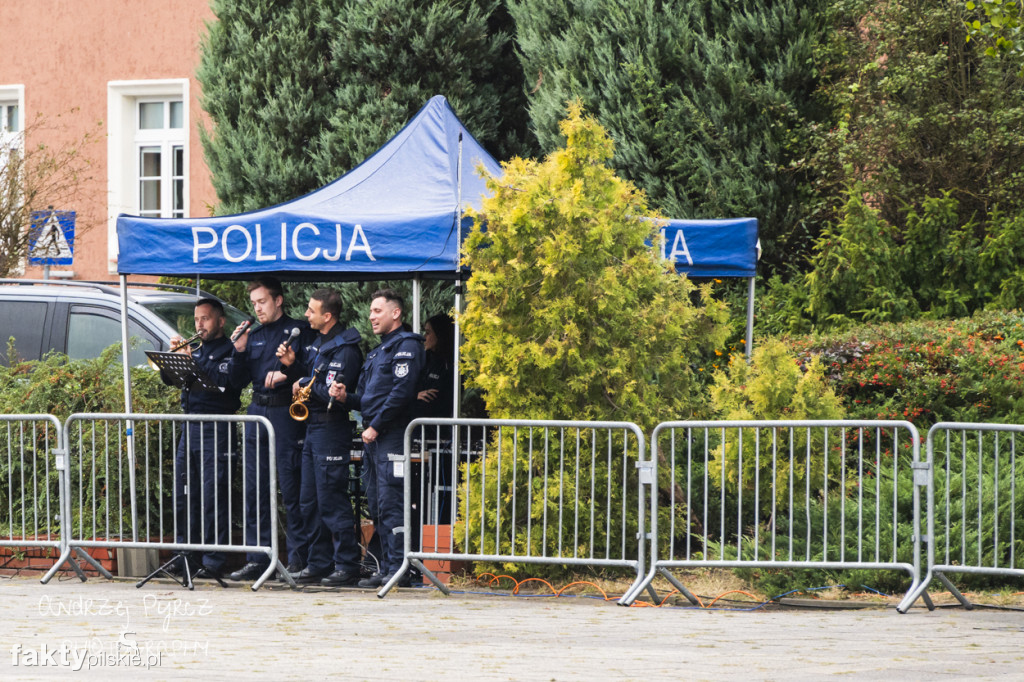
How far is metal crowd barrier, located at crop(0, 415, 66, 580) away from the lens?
388 inches

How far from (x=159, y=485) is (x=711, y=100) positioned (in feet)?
24.5

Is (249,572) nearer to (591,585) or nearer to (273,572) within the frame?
(273,572)

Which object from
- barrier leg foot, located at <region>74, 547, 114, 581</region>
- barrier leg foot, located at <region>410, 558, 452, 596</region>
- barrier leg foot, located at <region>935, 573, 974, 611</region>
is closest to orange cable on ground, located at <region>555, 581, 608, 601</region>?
barrier leg foot, located at <region>410, 558, 452, 596</region>

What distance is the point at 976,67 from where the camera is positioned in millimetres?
14586

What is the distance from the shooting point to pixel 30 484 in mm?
10359

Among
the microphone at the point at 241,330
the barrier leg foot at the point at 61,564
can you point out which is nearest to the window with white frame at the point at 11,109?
the microphone at the point at 241,330

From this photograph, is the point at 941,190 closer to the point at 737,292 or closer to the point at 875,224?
the point at 875,224

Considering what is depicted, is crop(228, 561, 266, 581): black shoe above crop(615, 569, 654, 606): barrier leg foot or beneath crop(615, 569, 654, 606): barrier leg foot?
beneath

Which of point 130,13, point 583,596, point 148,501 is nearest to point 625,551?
point 583,596

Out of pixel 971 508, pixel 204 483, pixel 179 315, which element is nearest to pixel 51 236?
pixel 179 315

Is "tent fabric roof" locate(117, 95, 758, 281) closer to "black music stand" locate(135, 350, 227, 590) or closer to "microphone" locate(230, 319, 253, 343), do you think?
"microphone" locate(230, 319, 253, 343)

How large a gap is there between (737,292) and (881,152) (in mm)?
2040

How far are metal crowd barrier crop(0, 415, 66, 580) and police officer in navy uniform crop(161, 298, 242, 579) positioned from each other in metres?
0.84

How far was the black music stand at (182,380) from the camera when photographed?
9.52 metres
